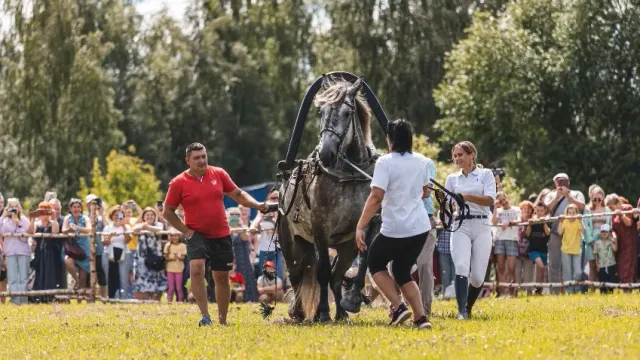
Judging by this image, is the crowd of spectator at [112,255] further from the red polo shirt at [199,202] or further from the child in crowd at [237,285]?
the red polo shirt at [199,202]

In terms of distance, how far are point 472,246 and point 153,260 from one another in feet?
36.0

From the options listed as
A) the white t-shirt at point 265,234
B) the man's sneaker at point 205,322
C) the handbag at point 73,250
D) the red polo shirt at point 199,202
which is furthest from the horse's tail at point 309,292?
the handbag at point 73,250

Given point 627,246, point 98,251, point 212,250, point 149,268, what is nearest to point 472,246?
point 212,250

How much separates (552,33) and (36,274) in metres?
23.7

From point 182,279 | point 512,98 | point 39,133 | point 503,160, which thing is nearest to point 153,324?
point 182,279

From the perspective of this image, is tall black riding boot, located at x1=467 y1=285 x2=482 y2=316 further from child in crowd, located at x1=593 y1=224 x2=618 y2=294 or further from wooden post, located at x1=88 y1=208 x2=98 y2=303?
wooden post, located at x1=88 y1=208 x2=98 y2=303

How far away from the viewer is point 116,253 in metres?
24.3

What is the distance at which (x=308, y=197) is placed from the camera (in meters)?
14.3

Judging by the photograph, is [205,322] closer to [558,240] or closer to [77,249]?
[558,240]

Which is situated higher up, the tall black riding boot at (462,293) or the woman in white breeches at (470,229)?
Result: the woman in white breeches at (470,229)

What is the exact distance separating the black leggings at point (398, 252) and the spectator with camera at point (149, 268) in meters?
12.2

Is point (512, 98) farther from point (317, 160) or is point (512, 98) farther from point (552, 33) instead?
point (317, 160)

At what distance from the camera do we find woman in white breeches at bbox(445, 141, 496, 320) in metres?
13.9

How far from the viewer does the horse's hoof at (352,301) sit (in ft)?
44.2
